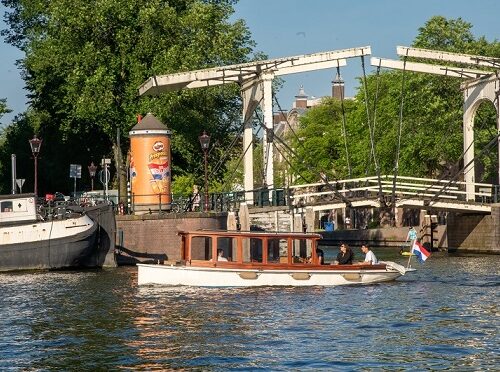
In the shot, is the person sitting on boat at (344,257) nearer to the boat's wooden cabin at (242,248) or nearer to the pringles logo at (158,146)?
Answer: the boat's wooden cabin at (242,248)

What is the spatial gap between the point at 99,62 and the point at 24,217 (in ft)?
57.5

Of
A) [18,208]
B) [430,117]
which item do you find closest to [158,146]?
[18,208]

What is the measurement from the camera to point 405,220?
89688 mm

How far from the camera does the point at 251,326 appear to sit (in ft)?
97.0

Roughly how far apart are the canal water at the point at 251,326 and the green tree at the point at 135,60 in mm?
21845

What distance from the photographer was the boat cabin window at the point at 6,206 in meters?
48.3

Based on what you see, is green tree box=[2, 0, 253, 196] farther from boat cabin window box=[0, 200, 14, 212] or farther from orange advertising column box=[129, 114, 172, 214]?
boat cabin window box=[0, 200, 14, 212]

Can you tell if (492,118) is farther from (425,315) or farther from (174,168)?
(425,315)

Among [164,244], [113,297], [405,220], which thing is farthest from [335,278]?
[405,220]

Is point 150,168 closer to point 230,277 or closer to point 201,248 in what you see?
point 201,248

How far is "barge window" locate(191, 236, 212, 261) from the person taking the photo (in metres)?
39.6

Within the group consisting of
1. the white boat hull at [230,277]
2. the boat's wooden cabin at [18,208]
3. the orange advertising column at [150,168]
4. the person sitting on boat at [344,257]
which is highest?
the orange advertising column at [150,168]

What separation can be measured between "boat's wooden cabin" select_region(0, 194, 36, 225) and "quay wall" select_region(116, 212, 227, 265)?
432cm

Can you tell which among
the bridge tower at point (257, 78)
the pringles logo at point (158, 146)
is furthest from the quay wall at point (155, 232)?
the pringles logo at point (158, 146)
